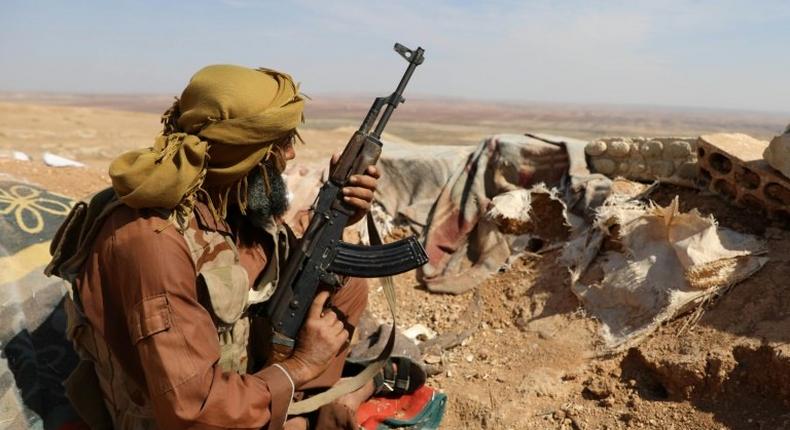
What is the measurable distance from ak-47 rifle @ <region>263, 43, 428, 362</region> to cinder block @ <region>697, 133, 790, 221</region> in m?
2.43

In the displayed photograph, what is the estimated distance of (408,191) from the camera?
5.79 metres

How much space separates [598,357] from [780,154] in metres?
1.65

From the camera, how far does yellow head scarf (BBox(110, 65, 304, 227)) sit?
6.78 ft

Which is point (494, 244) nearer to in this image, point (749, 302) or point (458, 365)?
point (458, 365)

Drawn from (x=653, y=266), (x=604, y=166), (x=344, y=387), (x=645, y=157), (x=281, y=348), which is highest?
(x=645, y=157)

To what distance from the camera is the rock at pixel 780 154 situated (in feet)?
11.9

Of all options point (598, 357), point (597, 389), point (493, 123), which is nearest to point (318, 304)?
point (597, 389)

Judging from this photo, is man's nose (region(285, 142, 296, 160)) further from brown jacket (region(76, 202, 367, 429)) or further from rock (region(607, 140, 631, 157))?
rock (region(607, 140, 631, 157))

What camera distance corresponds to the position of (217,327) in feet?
7.74

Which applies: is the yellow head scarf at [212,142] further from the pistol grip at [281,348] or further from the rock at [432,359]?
the rock at [432,359]

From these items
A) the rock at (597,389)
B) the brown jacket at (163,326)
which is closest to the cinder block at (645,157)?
the rock at (597,389)

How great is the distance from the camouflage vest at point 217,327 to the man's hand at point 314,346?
241mm

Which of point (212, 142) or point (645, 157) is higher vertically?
point (212, 142)

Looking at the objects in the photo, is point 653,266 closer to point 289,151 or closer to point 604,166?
point 604,166
